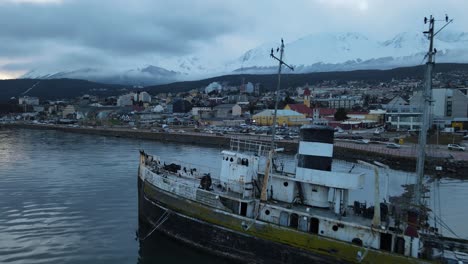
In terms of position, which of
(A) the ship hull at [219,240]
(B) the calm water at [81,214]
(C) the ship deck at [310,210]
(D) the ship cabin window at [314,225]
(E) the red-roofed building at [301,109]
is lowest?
(B) the calm water at [81,214]

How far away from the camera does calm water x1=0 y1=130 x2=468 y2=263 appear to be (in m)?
15.9

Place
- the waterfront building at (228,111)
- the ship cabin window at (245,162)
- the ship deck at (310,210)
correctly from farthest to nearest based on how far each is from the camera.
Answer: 1. the waterfront building at (228,111)
2. the ship cabin window at (245,162)
3. the ship deck at (310,210)

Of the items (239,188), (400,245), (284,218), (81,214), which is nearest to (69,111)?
(81,214)

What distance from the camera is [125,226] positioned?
62.7 ft

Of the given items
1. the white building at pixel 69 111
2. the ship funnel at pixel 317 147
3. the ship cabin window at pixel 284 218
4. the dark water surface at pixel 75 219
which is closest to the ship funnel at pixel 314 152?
the ship funnel at pixel 317 147

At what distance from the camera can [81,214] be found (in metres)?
20.5

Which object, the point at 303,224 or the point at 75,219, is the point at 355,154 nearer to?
the point at 75,219

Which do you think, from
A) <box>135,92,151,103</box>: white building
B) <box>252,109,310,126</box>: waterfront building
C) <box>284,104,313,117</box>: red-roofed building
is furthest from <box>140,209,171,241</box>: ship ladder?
<box>135,92,151,103</box>: white building

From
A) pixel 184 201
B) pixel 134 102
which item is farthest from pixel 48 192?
pixel 134 102

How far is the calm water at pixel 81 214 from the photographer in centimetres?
1587

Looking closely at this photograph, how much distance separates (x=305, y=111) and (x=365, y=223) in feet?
259

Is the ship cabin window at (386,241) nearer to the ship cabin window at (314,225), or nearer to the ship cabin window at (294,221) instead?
the ship cabin window at (314,225)

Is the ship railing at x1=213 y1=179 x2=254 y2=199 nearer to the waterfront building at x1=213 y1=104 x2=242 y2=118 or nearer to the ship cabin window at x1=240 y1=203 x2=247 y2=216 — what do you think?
the ship cabin window at x1=240 y1=203 x2=247 y2=216

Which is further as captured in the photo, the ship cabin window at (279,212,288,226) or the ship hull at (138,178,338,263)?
the ship cabin window at (279,212,288,226)
